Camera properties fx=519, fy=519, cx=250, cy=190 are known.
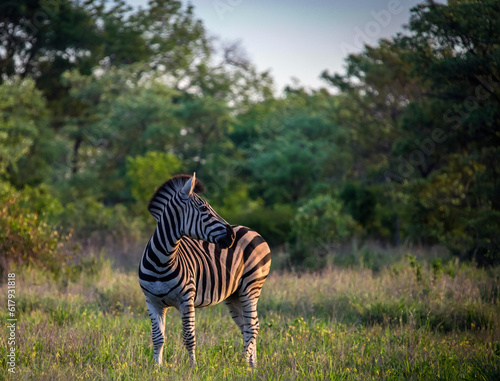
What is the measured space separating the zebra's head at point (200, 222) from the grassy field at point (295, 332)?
4.60ft

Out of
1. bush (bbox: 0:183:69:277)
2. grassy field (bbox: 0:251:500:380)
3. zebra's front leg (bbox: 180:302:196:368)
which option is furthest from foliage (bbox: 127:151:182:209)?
zebra's front leg (bbox: 180:302:196:368)

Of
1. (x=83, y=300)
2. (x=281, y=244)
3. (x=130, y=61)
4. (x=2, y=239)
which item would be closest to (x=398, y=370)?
(x=83, y=300)

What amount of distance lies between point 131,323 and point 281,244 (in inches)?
524

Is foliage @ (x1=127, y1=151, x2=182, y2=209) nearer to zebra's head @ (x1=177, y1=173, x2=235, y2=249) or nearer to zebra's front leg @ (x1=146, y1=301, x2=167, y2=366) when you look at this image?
zebra's front leg @ (x1=146, y1=301, x2=167, y2=366)

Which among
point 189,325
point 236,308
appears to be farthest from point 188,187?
point 236,308

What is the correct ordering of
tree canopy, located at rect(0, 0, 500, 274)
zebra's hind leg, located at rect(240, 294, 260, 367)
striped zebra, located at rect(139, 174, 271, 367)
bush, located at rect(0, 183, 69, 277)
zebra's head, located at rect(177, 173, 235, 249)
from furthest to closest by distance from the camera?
1. tree canopy, located at rect(0, 0, 500, 274)
2. bush, located at rect(0, 183, 69, 277)
3. zebra's hind leg, located at rect(240, 294, 260, 367)
4. striped zebra, located at rect(139, 174, 271, 367)
5. zebra's head, located at rect(177, 173, 235, 249)

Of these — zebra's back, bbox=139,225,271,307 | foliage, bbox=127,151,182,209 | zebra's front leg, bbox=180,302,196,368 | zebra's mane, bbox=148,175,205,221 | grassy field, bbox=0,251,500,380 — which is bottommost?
grassy field, bbox=0,251,500,380

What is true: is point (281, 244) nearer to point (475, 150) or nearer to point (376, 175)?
point (376, 175)

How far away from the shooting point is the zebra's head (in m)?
5.29

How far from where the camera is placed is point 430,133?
667 inches

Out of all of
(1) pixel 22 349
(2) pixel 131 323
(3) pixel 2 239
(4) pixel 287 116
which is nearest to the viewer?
(1) pixel 22 349

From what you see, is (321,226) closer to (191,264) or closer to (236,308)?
(236,308)

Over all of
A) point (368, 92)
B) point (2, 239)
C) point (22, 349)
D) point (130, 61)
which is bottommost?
point (22, 349)

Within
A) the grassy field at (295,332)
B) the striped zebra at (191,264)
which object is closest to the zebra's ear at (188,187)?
the striped zebra at (191,264)
